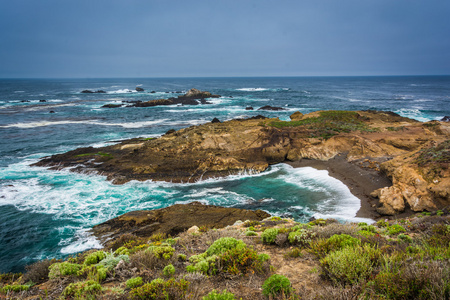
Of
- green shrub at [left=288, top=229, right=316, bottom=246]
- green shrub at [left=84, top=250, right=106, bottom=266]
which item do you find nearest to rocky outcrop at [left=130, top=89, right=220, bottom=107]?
green shrub at [left=84, top=250, right=106, bottom=266]

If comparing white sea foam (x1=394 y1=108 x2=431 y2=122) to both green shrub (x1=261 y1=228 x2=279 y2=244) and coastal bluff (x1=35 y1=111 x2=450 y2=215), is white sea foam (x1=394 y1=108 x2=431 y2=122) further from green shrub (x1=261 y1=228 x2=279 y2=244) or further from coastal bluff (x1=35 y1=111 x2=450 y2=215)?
green shrub (x1=261 y1=228 x2=279 y2=244)

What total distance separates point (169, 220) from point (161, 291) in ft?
30.8

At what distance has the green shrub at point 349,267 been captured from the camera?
164 inches

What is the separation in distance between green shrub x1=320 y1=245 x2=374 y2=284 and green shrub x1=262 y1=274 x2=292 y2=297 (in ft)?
2.97

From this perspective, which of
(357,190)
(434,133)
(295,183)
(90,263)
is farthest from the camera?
(434,133)

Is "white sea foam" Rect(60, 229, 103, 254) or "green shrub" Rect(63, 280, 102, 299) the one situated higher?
"green shrub" Rect(63, 280, 102, 299)

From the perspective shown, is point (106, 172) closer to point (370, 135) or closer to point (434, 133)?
point (370, 135)

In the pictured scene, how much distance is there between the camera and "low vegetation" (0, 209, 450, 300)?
365cm

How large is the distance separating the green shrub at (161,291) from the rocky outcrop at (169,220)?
7.97 metres

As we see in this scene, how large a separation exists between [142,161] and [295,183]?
13984 mm

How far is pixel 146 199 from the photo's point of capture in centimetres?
A: 1734

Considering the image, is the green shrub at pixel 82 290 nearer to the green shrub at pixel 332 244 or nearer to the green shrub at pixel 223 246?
the green shrub at pixel 223 246

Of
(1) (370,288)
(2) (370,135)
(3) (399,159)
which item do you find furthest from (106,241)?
(2) (370,135)

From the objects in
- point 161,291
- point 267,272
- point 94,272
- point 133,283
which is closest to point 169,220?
point 94,272
